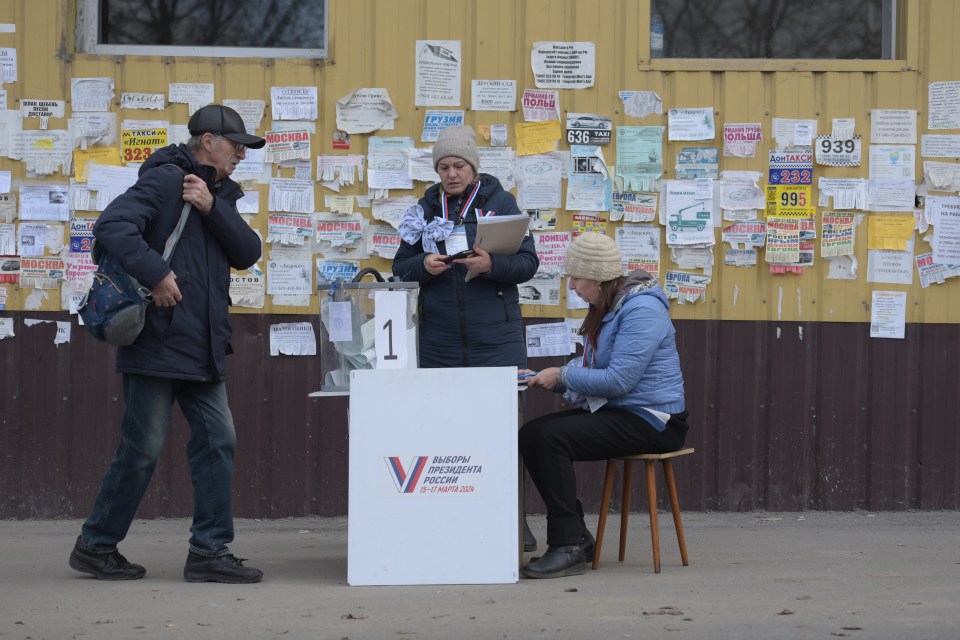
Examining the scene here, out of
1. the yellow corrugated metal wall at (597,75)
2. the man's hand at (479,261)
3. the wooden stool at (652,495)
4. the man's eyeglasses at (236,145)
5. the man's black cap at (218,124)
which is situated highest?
the yellow corrugated metal wall at (597,75)

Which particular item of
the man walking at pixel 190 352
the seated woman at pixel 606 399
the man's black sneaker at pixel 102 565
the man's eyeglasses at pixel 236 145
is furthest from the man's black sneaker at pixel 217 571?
the man's eyeglasses at pixel 236 145

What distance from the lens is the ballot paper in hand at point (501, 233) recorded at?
217 inches

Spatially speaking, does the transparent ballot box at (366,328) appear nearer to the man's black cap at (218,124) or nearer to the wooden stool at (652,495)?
the man's black cap at (218,124)

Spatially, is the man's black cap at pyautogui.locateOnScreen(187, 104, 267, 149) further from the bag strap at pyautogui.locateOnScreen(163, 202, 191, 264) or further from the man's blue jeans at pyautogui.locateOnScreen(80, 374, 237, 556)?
the man's blue jeans at pyautogui.locateOnScreen(80, 374, 237, 556)

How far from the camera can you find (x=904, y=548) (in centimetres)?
625

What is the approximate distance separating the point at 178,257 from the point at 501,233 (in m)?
1.40

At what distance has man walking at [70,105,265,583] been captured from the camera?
17.1ft

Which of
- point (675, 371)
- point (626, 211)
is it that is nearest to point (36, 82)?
point (626, 211)

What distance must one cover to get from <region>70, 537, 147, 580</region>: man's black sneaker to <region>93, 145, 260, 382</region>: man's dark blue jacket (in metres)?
0.83

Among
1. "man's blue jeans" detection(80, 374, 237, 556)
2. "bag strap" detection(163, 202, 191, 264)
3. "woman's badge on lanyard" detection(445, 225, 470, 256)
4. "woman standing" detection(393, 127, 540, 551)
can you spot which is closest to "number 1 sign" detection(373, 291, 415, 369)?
"woman standing" detection(393, 127, 540, 551)

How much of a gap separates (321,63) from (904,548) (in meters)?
4.05

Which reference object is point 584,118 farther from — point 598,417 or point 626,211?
point 598,417

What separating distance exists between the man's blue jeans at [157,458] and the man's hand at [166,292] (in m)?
0.36

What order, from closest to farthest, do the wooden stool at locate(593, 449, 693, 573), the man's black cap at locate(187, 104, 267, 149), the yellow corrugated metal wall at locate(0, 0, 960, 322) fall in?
the man's black cap at locate(187, 104, 267, 149) < the wooden stool at locate(593, 449, 693, 573) < the yellow corrugated metal wall at locate(0, 0, 960, 322)
